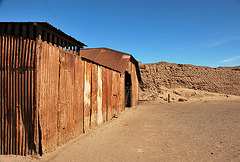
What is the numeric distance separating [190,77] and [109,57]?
75.3 ft

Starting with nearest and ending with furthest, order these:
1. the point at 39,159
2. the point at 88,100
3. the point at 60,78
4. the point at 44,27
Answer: the point at 39,159, the point at 60,78, the point at 44,27, the point at 88,100

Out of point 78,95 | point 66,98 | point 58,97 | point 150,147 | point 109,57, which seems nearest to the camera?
point 58,97

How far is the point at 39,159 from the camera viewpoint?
3.76m

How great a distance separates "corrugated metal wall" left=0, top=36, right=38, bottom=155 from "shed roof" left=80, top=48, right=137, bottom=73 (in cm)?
1047

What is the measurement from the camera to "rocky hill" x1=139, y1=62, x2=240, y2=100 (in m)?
32.3

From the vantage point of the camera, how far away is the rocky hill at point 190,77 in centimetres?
3231

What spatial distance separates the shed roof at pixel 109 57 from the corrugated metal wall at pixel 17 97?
1047cm

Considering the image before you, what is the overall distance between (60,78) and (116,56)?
12.1 m

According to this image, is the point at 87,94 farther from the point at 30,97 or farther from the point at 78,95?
the point at 30,97

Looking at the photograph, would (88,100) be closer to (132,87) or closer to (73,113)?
(73,113)

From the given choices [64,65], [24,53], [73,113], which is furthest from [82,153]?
[24,53]

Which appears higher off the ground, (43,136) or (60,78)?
(60,78)

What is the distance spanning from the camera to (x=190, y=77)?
33781mm

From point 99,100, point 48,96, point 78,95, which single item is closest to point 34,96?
point 48,96
